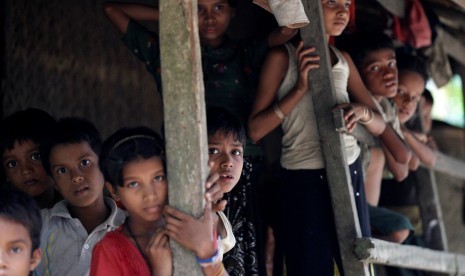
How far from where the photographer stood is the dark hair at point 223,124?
12.4ft

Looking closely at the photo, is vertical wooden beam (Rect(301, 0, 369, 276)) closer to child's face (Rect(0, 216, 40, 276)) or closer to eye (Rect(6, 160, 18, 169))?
eye (Rect(6, 160, 18, 169))

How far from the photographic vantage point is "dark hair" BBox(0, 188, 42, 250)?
9.43 ft

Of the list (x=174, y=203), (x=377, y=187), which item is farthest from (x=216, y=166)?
(x=377, y=187)

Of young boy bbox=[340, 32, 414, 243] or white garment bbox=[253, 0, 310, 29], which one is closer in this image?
white garment bbox=[253, 0, 310, 29]

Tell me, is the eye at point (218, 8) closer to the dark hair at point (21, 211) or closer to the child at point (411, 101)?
the child at point (411, 101)

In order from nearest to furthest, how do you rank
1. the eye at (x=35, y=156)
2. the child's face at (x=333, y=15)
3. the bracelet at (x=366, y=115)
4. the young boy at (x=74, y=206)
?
the young boy at (x=74, y=206)
the eye at (x=35, y=156)
the bracelet at (x=366, y=115)
the child's face at (x=333, y=15)

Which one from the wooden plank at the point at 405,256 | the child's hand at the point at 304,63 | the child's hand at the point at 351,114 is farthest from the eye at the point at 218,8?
the wooden plank at the point at 405,256

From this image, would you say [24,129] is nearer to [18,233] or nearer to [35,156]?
[35,156]

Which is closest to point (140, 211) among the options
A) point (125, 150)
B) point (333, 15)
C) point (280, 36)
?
point (125, 150)

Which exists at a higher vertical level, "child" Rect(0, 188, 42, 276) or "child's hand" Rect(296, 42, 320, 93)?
"child's hand" Rect(296, 42, 320, 93)

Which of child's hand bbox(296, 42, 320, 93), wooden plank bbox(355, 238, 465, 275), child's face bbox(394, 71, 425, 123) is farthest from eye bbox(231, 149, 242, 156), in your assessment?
child's face bbox(394, 71, 425, 123)

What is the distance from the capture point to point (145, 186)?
10.2ft

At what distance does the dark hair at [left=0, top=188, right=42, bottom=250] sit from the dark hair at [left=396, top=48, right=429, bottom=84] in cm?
334

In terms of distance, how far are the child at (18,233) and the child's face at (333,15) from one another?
212 centimetres
